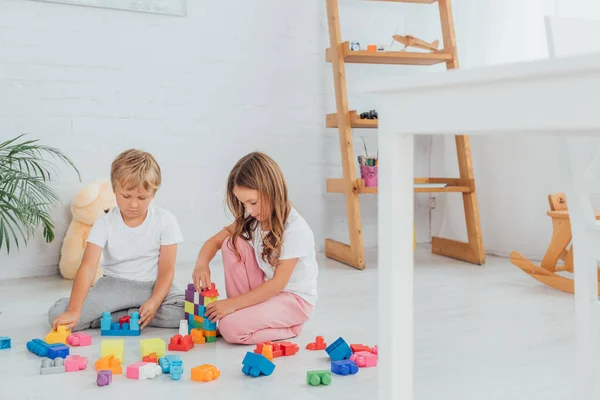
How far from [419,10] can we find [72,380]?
110 inches

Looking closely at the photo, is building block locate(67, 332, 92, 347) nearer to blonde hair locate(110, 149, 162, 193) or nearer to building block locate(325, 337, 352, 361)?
blonde hair locate(110, 149, 162, 193)

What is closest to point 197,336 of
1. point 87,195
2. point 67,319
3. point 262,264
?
point 262,264

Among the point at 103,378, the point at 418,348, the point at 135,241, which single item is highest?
the point at 135,241

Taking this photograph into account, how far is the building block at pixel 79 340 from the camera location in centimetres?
180

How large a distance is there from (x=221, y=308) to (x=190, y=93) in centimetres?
157

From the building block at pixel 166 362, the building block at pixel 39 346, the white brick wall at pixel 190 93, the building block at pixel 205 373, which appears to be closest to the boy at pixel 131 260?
the building block at pixel 39 346

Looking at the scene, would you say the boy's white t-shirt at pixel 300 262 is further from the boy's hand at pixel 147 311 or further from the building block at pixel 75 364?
the building block at pixel 75 364

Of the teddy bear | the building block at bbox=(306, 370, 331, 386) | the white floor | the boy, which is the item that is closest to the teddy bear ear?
the teddy bear

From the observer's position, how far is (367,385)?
1.48 m

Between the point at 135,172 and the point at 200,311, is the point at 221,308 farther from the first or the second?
the point at 135,172

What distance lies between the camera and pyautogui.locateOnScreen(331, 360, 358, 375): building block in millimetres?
1553

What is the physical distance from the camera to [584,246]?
45.4 inches

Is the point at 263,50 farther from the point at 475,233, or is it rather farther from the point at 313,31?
the point at 475,233

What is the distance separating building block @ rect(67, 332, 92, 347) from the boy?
0.07 m
